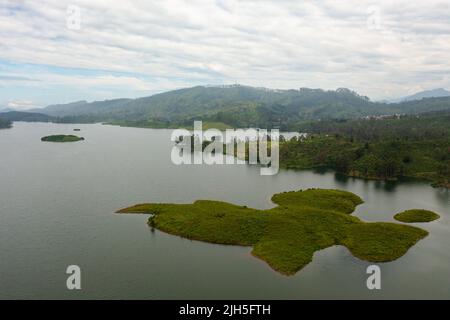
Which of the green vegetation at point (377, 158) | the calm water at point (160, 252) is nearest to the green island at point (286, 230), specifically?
the calm water at point (160, 252)

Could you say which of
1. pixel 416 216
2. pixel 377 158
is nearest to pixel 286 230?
pixel 416 216

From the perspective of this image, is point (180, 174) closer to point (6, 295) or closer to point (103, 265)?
point (103, 265)

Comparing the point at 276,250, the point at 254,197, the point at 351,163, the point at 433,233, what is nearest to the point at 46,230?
the point at 276,250

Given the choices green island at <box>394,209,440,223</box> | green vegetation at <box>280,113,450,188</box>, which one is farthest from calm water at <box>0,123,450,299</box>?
green vegetation at <box>280,113,450,188</box>

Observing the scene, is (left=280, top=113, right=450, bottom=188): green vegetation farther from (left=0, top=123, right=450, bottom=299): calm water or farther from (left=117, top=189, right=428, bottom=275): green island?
(left=117, top=189, right=428, bottom=275): green island

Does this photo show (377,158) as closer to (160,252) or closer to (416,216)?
(416,216)

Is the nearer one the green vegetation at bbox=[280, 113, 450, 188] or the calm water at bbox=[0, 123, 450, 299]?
the calm water at bbox=[0, 123, 450, 299]

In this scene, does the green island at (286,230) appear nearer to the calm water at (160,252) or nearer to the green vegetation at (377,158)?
the calm water at (160,252)
